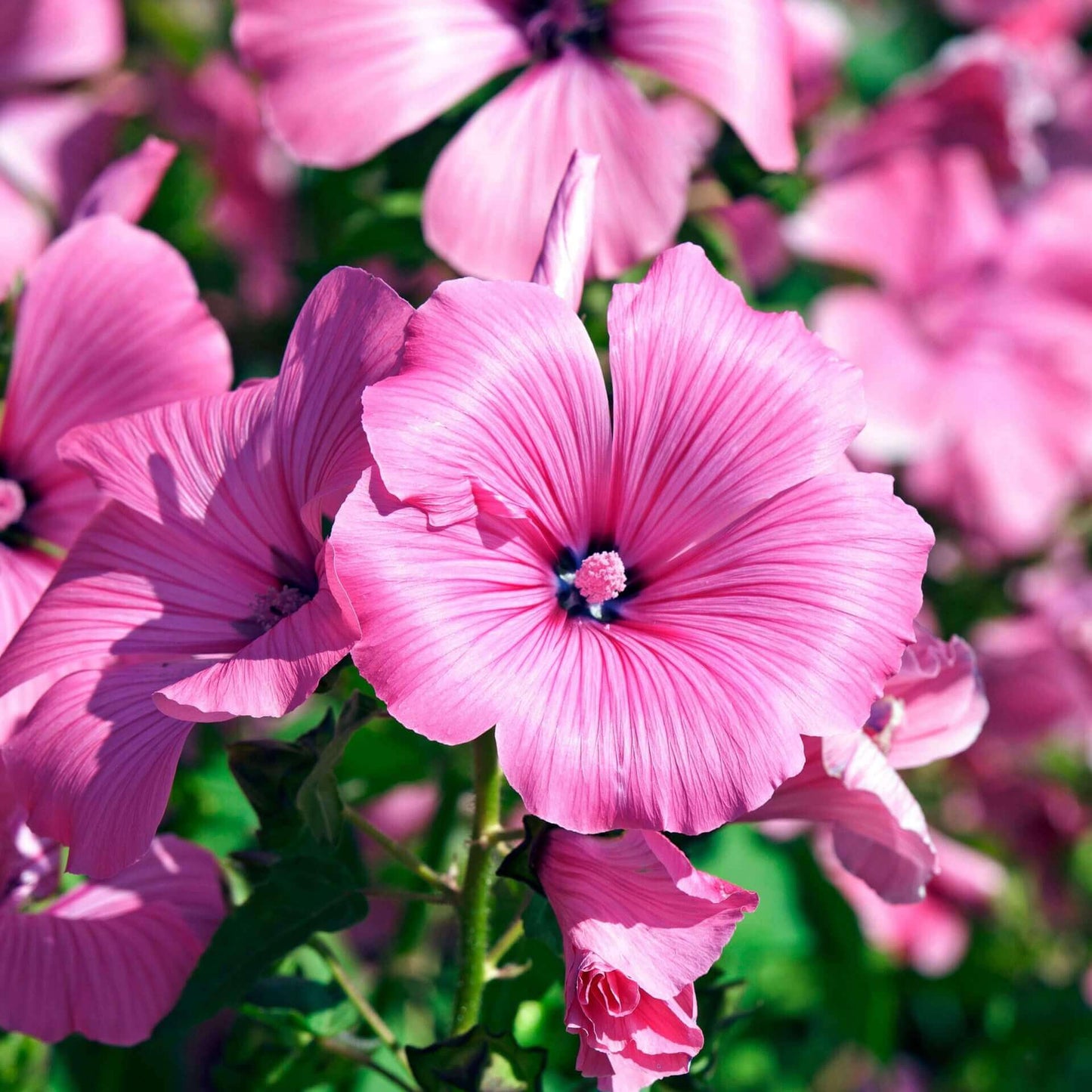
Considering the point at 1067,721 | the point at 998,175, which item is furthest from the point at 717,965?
the point at 998,175

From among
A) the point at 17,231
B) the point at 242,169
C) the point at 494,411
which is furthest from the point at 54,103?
the point at 494,411

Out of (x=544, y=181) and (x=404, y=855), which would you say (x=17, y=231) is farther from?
(x=404, y=855)

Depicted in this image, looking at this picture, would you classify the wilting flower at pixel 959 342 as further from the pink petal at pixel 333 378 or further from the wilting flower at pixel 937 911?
the pink petal at pixel 333 378

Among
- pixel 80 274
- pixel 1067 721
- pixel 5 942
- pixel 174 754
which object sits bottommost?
pixel 1067 721

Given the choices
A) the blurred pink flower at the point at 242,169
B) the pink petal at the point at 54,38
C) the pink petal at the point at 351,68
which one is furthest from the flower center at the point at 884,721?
the pink petal at the point at 54,38

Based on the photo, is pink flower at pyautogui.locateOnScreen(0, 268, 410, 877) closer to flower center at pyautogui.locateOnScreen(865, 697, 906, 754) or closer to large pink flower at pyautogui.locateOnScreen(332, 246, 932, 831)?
large pink flower at pyautogui.locateOnScreen(332, 246, 932, 831)

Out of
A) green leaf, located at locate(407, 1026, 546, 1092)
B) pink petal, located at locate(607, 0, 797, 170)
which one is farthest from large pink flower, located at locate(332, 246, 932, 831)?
pink petal, located at locate(607, 0, 797, 170)

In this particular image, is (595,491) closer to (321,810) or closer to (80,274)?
(321,810)
